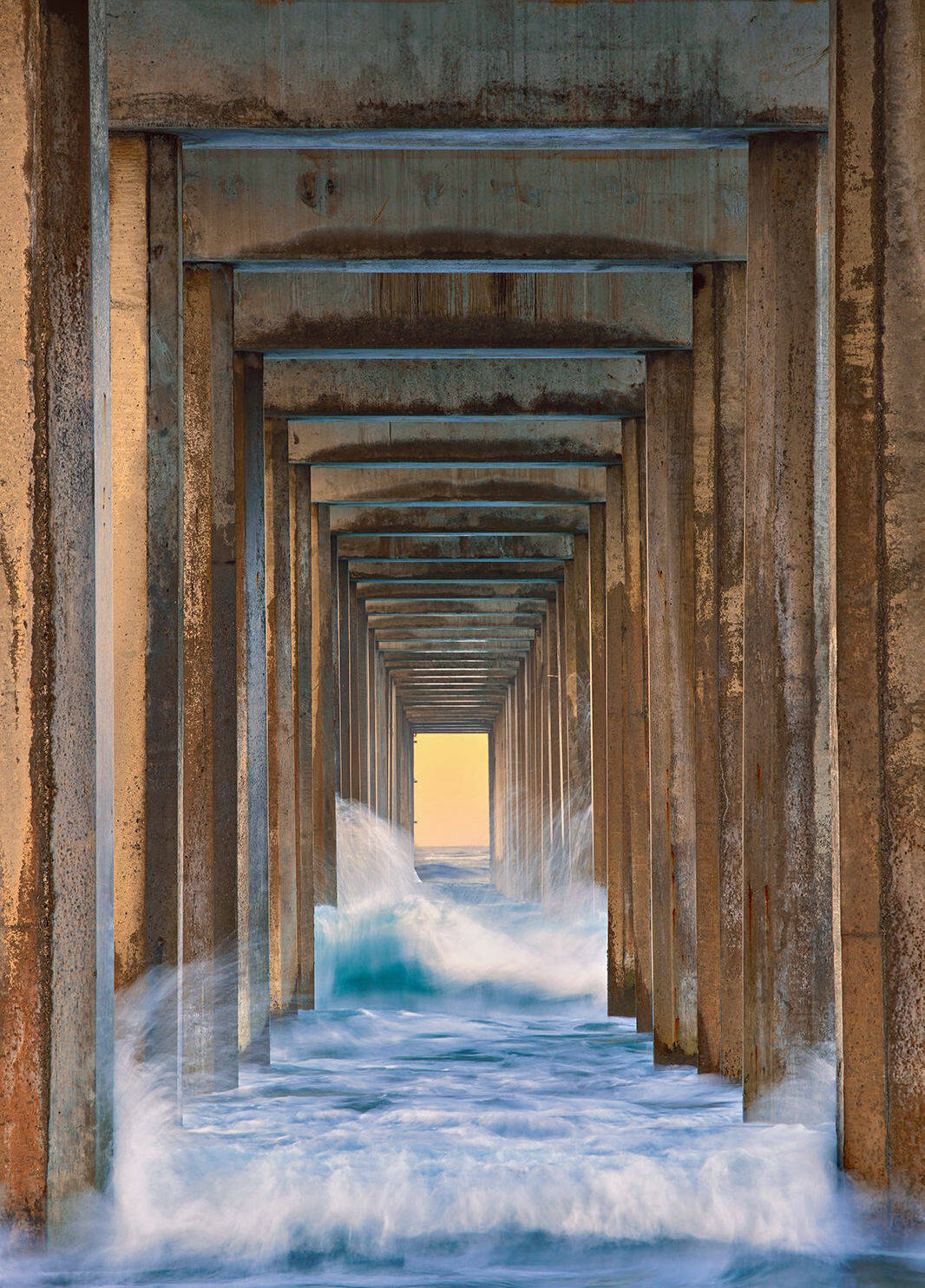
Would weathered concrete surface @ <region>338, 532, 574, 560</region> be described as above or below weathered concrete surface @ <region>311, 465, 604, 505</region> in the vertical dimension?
below

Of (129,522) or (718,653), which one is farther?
(718,653)

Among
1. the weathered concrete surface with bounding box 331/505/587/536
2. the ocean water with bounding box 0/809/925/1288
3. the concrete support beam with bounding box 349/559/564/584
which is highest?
the weathered concrete surface with bounding box 331/505/587/536

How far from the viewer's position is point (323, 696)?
49.5ft

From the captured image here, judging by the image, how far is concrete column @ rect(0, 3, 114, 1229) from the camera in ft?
16.8

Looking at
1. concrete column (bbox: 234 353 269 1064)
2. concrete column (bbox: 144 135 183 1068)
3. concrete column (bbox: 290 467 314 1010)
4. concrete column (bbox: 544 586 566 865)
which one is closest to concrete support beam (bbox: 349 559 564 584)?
concrete column (bbox: 544 586 566 865)

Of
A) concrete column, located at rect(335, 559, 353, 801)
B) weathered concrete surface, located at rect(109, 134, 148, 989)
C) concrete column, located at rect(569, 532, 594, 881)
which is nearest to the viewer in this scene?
weathered concrete surface, located at rect(109, 134, 148, 989)

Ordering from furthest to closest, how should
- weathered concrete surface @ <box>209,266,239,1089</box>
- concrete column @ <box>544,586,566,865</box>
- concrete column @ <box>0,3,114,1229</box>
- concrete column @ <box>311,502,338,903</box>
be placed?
concrete column @ <box>544,586,566,865</box> → concrete column @ <box>311,502,338,903</box> → weathered concrete surface @ <box>209,266,239,1089</box> → concrete column @ <box>0,3,114,1229</box>

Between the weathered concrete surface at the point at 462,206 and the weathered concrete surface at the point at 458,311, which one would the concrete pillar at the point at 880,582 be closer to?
the weathered concrete surface at the point at 462,206

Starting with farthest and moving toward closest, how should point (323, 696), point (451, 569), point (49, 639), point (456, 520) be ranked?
point (451, 569)
point (456, 520)
point (323, 696)
point (49, 639)

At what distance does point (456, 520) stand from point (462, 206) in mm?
7365

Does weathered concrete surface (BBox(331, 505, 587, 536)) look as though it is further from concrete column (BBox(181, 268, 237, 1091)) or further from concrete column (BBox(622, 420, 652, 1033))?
concrete column (BBox(181, 268, 237, 1091))

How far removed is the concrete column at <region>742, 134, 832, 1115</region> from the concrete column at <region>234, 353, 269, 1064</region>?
328 centimetres

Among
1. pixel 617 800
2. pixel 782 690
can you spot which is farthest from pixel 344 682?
Result: pixel 782 690

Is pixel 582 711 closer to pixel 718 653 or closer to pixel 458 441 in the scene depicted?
pixel 458 441
